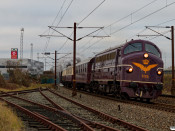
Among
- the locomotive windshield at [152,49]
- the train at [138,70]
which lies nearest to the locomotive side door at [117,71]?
the train at [138,70]

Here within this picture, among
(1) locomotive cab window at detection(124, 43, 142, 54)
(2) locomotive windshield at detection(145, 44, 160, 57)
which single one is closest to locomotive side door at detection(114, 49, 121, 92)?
(1) locomotive cab window at detection(124, 43, 142, 54)

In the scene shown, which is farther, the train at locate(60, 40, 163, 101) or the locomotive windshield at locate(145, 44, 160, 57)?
the locomotive windshield at locate(145, 44, 160, 57)

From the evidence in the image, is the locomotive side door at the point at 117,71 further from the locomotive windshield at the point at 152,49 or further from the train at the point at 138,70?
the locomotive windshield at the point at 152,49

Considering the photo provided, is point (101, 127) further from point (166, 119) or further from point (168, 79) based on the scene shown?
point (168, 79)

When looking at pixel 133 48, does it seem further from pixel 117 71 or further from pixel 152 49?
pixel 117 71

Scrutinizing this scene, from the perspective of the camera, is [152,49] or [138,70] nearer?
[138,70]

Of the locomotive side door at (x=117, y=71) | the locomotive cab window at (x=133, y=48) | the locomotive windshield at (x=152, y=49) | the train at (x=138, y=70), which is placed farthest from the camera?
the locomotive side door at (x=117, y=71)

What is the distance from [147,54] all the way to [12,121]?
10136 mm

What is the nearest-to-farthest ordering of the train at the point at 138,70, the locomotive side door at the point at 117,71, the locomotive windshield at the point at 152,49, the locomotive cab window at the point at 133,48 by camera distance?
the train at the point at 138,70 → the locomotive cab window at the point at 133,48 → the locomotive windshield at the point at 152,49 → the locomotive side door at the point at 117,71

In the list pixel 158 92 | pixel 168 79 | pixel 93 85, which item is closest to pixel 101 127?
pixel 158 92

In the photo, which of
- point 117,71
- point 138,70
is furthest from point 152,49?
point 117,71

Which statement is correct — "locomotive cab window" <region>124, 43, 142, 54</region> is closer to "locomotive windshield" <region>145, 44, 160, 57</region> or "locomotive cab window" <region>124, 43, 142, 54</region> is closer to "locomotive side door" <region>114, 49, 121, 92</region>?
"locomotive windshield" <region>145, 44, 160, 57</region>

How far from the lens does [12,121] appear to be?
398 inches

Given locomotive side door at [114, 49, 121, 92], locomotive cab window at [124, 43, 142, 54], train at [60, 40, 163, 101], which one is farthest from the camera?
locomotive side door at [114, 49, 121, 92]
